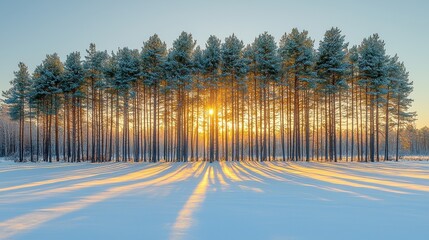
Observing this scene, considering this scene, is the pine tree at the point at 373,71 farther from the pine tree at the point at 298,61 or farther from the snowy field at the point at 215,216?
the snowy field at the point at 215,216

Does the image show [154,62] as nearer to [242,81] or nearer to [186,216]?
[242,81]

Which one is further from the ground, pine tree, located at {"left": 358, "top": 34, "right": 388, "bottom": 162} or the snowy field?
pine tree, located at {"left": 358, "top": 34, "right": 388, "bottom": 162}

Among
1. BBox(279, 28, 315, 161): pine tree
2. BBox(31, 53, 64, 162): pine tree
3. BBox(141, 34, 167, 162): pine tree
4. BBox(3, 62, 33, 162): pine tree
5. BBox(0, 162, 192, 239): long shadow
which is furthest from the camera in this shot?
BBox(3, 62, 33, 162): pine tree

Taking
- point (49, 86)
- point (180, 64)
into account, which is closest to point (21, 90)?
point (49, 86)

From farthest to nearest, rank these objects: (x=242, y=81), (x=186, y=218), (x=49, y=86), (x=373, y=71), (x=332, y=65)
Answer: (x=49, y=86), (x=242, y=81), (x=373, y=71), (x=332, y=65), (x=186, y=218)

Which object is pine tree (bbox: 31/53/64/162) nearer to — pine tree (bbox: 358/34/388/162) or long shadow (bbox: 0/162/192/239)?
long shadow (bbox: 0/162/192/239)

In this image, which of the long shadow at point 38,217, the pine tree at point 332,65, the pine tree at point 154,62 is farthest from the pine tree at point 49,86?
the pine tree at point 332,65

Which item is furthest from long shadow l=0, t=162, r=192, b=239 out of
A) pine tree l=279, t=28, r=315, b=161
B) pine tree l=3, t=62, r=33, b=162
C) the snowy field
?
pine tree l=3, t=62, r=33, b=162

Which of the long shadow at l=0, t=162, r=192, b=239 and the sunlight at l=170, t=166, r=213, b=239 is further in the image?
the long shadow at l=0, t=162, r=192, b=239

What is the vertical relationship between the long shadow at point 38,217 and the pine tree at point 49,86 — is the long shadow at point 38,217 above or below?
below

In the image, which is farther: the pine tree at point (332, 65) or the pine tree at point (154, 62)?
the pine tree at point (154, 62)

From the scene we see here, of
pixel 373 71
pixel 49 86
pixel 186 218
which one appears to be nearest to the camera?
pixel 186 218

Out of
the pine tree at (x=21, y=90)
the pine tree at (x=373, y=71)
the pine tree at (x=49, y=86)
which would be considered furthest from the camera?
the pine tree at (x=21, y=90)

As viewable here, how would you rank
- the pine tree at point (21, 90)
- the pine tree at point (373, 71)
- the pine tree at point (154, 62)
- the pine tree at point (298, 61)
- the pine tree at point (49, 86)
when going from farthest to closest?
the pine tree at point (21, 90), the pine tree at point (49, 86), the pine tree at point (154, 62), the pine tree at point (373, 71), the pine tree at point (298, 61)
